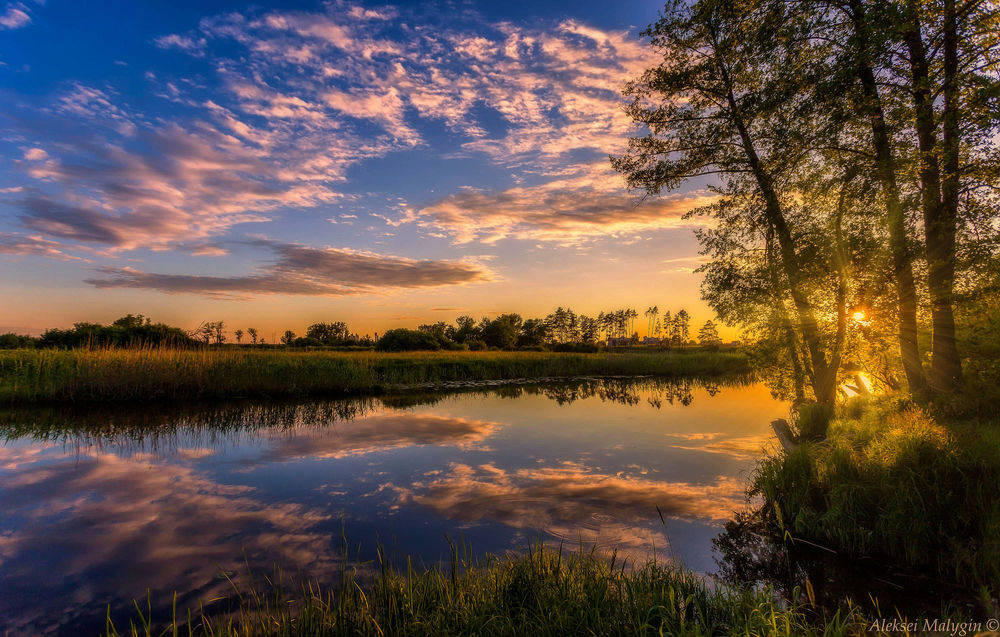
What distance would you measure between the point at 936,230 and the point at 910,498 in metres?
8.07

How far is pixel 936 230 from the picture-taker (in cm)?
1066

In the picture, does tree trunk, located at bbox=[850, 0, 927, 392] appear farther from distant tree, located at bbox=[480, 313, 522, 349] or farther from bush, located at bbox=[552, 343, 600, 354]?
distant tree, located at bbox=[480, 313, 522, 349]

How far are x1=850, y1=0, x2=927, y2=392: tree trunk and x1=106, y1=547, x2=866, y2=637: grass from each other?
31.8 ft

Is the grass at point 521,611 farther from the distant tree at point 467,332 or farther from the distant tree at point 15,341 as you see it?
the distant tree at point 467,332

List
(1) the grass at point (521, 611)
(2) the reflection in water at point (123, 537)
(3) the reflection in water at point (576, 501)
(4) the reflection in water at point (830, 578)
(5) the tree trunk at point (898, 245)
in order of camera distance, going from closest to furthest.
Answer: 1. (1) the grass at point (521, 611)
2. (4) the reflection in water at point (830, 578)
3. (2) the reflection in water at point (123, 537)
4. (3) the reflection in water at point (576, 501)
5. (5) the tree trunk at point (898, 245)

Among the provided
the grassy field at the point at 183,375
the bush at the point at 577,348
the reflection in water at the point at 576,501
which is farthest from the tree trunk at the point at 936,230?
the bush at the point at 577,348

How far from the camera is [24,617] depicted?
15.9 ft

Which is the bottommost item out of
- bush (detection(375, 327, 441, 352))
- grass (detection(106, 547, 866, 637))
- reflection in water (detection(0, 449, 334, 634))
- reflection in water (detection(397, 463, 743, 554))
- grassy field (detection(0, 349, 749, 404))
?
reflection in water (detection(397, 463, 743, 554))

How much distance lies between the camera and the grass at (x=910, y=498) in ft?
18.0

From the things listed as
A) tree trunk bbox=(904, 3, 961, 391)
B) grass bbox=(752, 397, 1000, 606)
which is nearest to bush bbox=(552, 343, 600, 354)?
tree trunk bbox=(904, 3, 961, 391)

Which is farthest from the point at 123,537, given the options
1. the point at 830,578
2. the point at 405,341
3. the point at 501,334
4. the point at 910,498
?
the point at 501,334

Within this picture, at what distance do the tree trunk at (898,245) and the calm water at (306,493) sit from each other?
14.7 ft

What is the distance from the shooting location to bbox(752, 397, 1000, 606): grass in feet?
18.0

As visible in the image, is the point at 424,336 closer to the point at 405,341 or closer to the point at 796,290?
the point at 405,341
